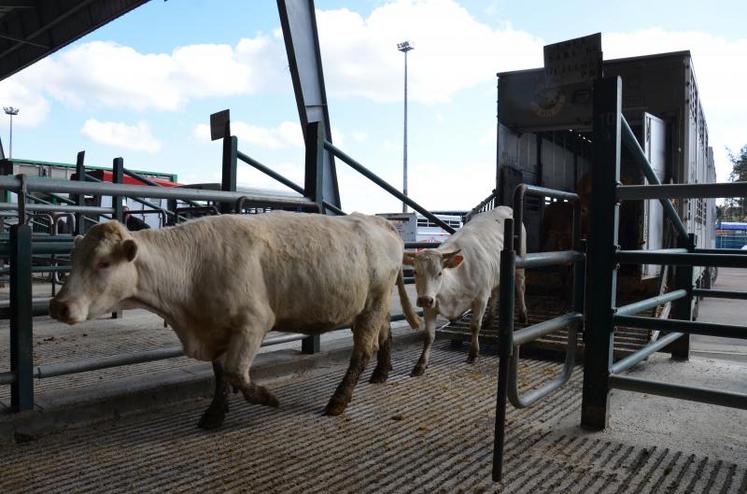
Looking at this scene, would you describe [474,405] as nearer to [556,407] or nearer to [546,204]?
[556,407]

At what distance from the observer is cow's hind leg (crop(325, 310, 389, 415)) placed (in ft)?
12.5

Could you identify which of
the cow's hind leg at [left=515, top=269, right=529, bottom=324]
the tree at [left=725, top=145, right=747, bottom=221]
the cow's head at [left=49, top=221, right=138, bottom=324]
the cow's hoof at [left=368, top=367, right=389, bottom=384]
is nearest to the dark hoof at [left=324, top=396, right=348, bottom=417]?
the cow's hoof at [left=368, top=367, right=389, bottom=384]

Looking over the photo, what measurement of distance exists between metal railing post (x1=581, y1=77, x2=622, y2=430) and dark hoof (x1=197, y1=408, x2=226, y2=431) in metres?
2.10

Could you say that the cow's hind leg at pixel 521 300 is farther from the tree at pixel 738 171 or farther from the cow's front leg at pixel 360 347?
the tree at pixel 738 171

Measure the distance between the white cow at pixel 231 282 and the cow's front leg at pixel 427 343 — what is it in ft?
2.98

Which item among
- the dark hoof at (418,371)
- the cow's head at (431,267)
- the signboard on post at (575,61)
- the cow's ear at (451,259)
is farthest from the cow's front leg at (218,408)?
the signboard on post at (575,61)

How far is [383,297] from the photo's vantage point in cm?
407

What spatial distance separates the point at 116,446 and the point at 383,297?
1.86 m

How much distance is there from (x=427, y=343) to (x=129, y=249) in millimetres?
2738

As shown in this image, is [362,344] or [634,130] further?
[634,130]

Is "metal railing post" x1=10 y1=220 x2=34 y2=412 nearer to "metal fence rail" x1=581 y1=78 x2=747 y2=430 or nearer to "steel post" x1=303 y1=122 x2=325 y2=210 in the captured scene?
"steel post" x1=303 y1=122 x2=325 y2=210

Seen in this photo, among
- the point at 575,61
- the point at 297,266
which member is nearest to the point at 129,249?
the point at 297,266

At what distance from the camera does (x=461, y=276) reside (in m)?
5.56

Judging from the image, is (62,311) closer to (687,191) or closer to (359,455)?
(359,455)
